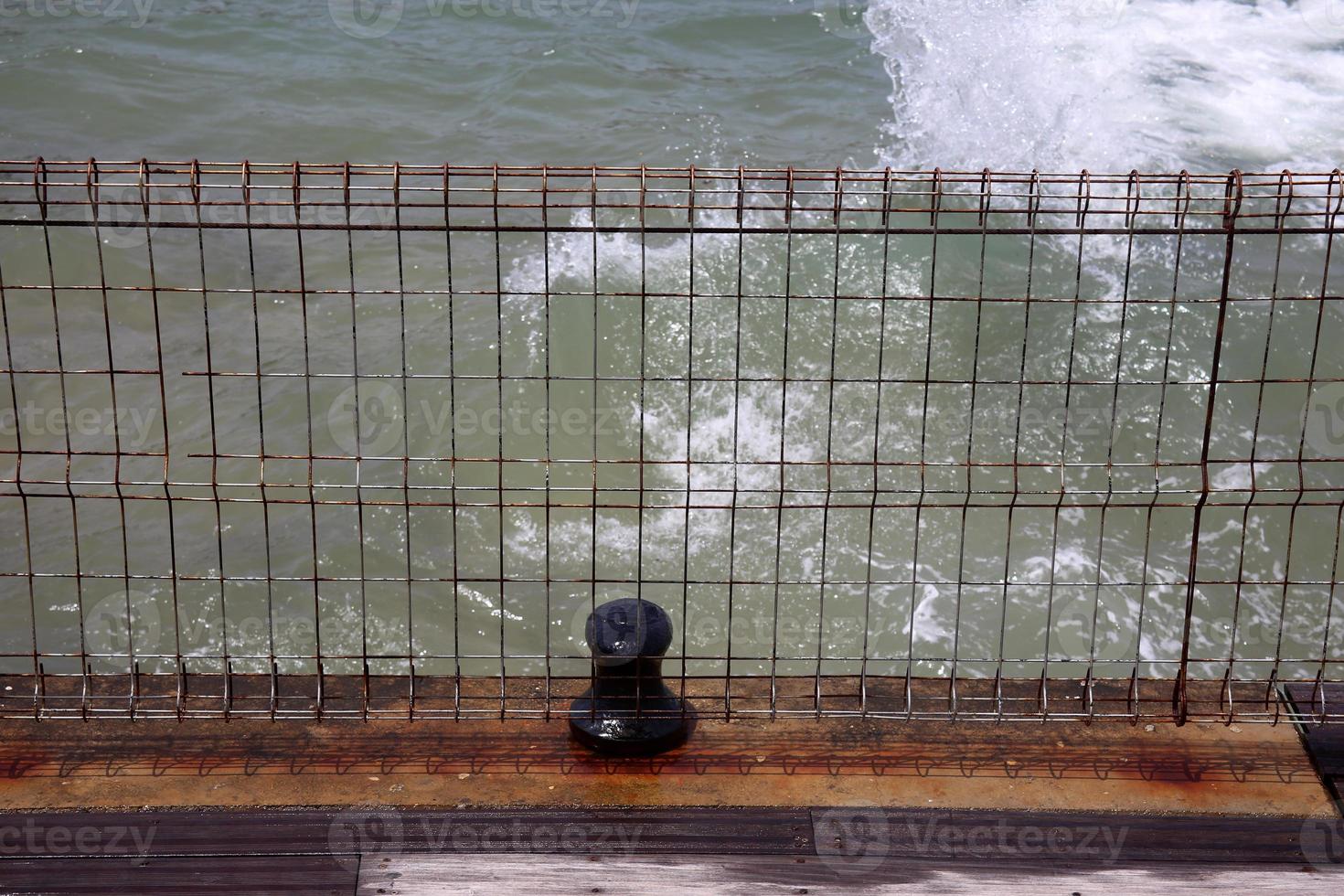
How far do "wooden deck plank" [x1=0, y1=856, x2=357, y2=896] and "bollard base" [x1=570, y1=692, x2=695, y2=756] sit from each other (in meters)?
0.91

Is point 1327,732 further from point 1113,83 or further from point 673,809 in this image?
point 1113,83

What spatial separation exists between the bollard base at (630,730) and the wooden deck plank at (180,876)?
91 cm

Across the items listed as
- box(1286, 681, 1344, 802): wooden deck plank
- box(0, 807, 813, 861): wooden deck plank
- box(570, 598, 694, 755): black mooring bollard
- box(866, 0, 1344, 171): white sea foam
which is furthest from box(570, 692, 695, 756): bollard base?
box(866, 0, 1344, 171): white sea foam

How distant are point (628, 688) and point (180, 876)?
152 cm

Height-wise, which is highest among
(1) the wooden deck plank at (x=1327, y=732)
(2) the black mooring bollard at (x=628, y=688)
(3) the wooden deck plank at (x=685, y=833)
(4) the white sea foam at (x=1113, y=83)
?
(4) the white sea foam at (x=1113, y=83)

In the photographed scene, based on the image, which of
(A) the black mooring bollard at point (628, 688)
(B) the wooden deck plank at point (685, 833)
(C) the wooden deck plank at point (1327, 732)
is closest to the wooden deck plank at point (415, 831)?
(B) the wooden deck plank at point (685, 833)

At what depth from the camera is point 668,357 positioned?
36.3 feet

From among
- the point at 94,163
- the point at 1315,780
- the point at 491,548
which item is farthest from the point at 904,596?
the point at 94,163

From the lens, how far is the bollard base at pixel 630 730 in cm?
465

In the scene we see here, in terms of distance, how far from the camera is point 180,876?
13.4ft

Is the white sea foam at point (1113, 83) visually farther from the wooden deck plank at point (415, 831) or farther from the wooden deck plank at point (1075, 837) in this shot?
the wooden deck plank at point (415, 831)

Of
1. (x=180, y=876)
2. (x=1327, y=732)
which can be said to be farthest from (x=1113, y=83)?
(x=180, y=876)

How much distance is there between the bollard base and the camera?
4.65 metres

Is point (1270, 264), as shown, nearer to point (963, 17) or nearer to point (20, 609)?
point (963, 17)
